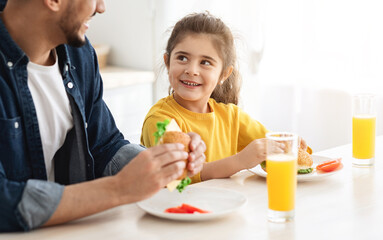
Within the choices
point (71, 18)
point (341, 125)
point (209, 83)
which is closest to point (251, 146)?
point (209, 83)

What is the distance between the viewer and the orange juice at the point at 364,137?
1.76 meters

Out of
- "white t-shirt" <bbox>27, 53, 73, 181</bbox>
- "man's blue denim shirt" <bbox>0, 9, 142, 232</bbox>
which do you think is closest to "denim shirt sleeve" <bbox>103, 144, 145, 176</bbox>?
"man's blue denim shirt" <bbox>0, 9, 142, 232</bbox>

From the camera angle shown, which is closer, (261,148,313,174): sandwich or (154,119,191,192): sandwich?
(154,119,191,192): sandwich

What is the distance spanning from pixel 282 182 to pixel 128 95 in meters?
2.53

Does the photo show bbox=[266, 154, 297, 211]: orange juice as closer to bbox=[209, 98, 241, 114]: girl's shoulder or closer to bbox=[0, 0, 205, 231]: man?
bbox=[0, 0, 205, 231]: man

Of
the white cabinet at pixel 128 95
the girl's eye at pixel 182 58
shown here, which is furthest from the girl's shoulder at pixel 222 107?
the white cabinet at pixel 128 95

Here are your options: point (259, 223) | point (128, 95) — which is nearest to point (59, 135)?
point (259, 223)

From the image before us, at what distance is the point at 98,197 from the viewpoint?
4.04 feet

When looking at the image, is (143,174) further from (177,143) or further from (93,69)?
(93,69)

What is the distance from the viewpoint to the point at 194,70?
1.96 meters

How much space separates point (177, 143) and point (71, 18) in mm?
480

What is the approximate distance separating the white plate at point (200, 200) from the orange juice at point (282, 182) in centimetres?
9

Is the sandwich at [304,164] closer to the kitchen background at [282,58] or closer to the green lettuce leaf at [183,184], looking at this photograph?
the green lettuce leaf at [183,184]

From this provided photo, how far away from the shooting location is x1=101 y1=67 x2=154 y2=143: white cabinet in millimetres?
3562
